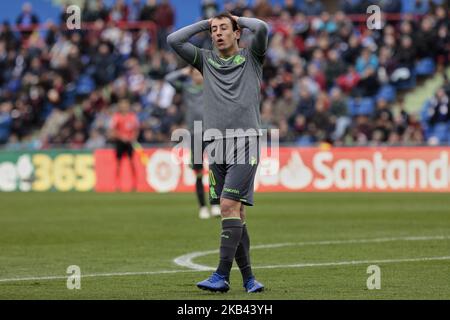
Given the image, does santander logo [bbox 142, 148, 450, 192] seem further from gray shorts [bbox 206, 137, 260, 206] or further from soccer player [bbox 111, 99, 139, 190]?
gray shorts [bbox 206, 137, 260, 206]

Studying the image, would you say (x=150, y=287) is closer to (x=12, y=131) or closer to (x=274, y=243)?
(x=274, y=243)

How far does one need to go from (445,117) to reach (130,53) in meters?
10.7

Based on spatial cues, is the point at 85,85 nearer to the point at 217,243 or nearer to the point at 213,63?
the point at 217,243

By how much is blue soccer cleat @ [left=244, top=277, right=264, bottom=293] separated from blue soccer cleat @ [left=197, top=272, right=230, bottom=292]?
0.53ft

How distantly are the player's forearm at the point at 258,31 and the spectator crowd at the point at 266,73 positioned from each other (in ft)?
60.3

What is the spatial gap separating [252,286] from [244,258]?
11.6 inches

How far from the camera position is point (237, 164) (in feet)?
30.5

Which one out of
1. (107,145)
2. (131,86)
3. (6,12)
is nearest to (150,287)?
(107,145)

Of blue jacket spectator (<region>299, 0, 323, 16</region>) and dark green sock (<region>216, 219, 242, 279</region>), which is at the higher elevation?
blue jacket spectator (<region>299, 0, 323, 16</region>)

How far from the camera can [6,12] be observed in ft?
120

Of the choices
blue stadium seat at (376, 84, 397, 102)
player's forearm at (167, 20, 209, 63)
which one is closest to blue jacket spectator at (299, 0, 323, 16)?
blue stadium seat at (376, 84, 397, 102)

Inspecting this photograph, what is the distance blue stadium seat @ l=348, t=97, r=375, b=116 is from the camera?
29.6m

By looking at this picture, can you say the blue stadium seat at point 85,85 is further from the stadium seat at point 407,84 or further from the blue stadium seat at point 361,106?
the stadium seat at point 407,84

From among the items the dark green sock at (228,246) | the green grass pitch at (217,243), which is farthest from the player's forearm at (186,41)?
the green grass pitch at (217,243)
